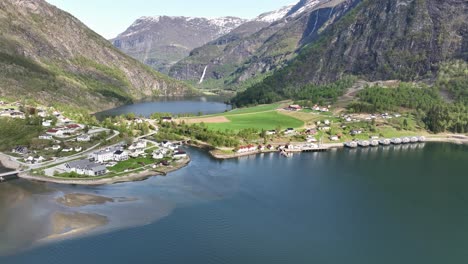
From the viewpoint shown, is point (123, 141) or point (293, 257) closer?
point (293, 257)

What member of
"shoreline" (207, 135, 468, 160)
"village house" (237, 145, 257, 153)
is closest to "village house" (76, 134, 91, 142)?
"shoreline" (207, 135, 468, 160)

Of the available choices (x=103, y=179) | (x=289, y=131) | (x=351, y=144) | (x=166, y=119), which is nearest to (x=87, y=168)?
(x=103, y=179)

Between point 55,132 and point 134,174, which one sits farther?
point 55,132

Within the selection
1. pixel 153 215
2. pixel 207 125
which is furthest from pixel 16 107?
pixel 153 215

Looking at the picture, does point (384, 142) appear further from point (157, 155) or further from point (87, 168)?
point (87, 168)

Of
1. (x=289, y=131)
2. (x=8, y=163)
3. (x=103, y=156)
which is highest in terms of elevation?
(x=289, y=131)

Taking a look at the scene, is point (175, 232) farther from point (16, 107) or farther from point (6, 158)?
point (16, 107)

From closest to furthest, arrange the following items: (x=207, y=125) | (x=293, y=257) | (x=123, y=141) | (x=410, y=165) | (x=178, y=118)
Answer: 1. (x=293, y=257)
2. (x=410, y=165)
3. (x=123, y=141)
4. (x=207, y=125)
5. (x=178, y=118)
